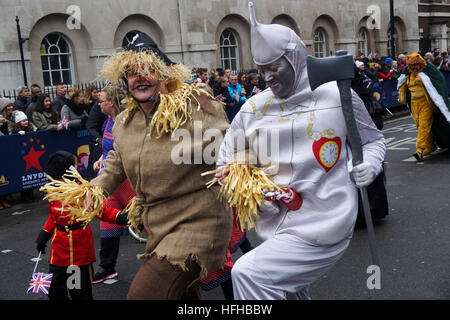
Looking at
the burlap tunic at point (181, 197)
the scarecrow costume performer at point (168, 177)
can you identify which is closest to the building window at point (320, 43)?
the scarecrow costume performer at point (168, 177)

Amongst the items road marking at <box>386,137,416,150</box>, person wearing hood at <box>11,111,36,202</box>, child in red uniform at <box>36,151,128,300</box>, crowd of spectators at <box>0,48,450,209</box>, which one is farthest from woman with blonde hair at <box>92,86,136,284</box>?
road marking at <box>386,137,416,150</box>

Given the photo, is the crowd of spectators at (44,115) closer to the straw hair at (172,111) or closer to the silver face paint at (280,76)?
the straw hair at (172,111)

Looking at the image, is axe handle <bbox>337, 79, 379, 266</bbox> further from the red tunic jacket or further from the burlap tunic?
the red tunic jacket

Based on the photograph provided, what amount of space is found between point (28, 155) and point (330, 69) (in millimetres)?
7557

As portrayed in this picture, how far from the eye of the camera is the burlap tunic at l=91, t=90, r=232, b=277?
10.1 ft

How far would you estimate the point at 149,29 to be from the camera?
20.9 metres

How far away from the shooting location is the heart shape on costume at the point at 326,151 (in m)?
2.87

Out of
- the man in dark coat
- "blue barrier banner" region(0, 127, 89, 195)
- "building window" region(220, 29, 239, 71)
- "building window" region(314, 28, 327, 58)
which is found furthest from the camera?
"building window" region(314, 28, 327, 58)

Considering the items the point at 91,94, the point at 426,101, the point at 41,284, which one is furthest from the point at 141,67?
the point at 426,101

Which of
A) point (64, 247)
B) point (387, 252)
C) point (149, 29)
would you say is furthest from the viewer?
point (149, 29)

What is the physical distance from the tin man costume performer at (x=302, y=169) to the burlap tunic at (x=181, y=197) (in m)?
0.28

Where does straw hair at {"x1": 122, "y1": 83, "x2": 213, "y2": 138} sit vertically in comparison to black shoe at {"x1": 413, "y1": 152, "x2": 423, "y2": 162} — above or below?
above

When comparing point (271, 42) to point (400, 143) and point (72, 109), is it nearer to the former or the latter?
point (72, 109)

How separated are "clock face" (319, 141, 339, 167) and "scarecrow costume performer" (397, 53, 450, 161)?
7260mm
